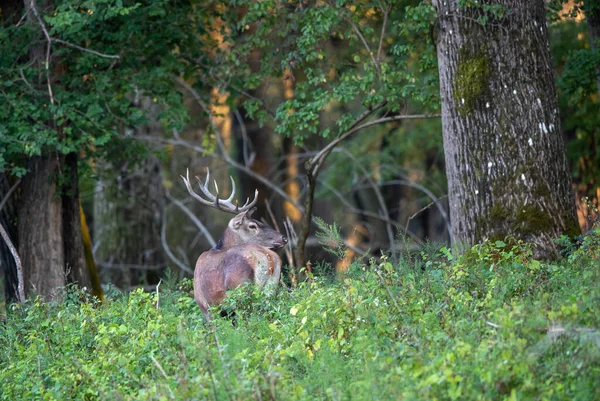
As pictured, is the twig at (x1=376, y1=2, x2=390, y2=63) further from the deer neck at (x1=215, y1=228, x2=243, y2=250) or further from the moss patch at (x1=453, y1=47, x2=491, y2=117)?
the deer neck at (x1=215, y1=228, x2=243, y2=250)

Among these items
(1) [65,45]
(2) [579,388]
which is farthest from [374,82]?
(2) [579,388]

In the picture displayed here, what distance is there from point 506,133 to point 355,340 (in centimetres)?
309

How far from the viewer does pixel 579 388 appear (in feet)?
17.3

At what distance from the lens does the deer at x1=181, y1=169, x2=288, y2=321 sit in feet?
29.9

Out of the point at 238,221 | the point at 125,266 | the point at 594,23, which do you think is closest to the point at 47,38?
the point at 238,221

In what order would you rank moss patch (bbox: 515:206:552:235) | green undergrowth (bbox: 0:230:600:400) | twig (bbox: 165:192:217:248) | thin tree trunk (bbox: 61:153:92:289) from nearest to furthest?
A: green undergrowth (bbox: 0:230:600:400)
moss patch (bbox: 515:206:552:235)
thin tree trunk (bbox: 61:153:92:289)
twig (bbox: 165:192:217:248)

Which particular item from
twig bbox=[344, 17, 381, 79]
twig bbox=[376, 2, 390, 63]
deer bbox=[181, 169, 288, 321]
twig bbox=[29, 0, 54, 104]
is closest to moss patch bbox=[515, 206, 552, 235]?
deer bbox=[181, 169, 288, 321]

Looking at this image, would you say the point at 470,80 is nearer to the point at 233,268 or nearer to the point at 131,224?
the point at 233,268

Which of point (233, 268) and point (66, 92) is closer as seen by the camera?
point (233, 268)

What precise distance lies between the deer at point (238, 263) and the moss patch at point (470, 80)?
2.41 m

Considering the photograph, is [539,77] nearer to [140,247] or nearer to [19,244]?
[19,244]

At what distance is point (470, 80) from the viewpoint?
8.99 meters

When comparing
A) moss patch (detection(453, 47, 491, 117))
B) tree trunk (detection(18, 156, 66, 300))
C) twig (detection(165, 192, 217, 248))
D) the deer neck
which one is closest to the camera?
moss patch (detection(453, 47, 491, 117))

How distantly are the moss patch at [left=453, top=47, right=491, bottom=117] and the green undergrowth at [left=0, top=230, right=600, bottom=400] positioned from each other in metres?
1.44
